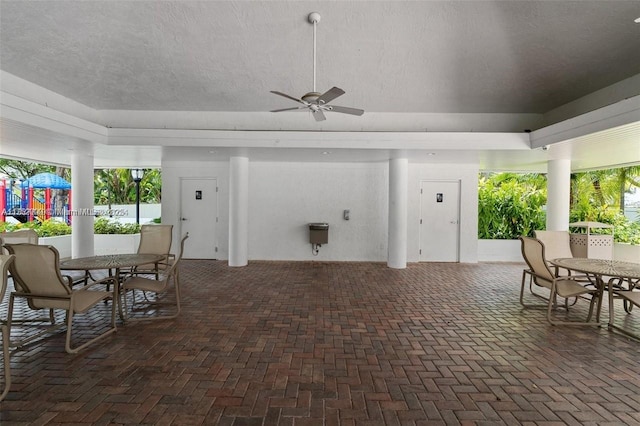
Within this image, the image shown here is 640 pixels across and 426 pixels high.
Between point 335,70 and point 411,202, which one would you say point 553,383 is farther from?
point 411,202

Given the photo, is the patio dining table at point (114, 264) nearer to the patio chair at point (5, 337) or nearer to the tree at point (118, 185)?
the patio chair at point (5, 337)

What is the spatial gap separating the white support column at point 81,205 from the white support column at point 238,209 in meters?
3.47

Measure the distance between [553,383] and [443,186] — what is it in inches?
247

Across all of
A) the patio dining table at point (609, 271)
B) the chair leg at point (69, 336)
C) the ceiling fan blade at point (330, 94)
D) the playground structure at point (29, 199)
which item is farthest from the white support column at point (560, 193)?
the playground structure at point (29, 199)

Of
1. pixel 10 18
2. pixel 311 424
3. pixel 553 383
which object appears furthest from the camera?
pixel 10 18

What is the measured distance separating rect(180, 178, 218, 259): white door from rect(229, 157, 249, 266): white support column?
1114 millimetres

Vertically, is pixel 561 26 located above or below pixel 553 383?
above

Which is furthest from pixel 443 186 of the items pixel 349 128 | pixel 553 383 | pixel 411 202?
pixel 553 383

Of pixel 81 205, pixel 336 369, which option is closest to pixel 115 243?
pixel 81 205

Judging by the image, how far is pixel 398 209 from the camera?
25.1 ft

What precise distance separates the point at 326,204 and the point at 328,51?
13.3ft

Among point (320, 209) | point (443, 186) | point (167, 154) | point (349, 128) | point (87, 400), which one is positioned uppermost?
point (349, 128)

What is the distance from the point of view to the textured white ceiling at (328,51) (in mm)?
4359

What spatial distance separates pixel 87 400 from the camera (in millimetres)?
2418
